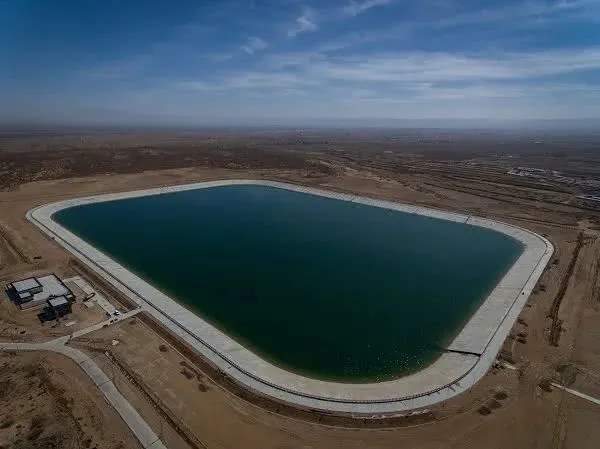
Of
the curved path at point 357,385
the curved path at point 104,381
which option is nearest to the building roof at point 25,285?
the curved path at point 357,385

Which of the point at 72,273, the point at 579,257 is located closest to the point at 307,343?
the point at 72,273

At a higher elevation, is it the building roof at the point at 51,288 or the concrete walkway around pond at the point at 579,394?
the building roof at the point at 51,288

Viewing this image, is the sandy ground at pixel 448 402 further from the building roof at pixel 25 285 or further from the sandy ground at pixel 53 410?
the building roof at pixel 25 285

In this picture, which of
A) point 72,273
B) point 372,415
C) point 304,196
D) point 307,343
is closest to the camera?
point 372,415

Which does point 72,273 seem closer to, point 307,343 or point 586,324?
point 307,343

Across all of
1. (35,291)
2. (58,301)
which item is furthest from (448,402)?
(35,291)

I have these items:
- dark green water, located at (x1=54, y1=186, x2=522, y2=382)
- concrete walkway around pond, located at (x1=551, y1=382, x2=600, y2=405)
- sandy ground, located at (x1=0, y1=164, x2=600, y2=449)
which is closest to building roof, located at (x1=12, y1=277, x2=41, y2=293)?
sandy ground, located at (x1=0, y1=164, x2=600, y2=449)
